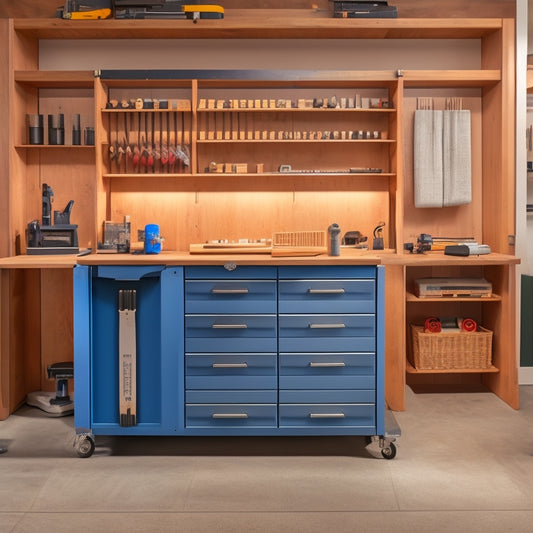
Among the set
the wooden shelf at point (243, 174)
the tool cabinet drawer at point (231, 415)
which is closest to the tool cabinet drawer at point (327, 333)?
the tool cabinet drawer at point (231, 415)

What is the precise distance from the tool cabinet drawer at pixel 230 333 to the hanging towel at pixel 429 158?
1875 millimetres

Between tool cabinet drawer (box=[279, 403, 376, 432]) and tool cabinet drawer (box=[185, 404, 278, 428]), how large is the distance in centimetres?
7

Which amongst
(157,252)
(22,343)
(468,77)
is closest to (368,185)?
(468,77)

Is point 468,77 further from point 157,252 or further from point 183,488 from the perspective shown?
point 183,488

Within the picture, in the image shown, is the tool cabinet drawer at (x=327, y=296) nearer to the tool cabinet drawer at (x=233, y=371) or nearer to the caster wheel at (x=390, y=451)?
the tool cabinet drawer at (x=233, y=371)

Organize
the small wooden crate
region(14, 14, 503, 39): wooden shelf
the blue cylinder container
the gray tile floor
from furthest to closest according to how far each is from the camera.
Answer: region(14, 14, 503, 39): wooden shelf
the blue cylinder container
the small wooden crate
the gray tile floor

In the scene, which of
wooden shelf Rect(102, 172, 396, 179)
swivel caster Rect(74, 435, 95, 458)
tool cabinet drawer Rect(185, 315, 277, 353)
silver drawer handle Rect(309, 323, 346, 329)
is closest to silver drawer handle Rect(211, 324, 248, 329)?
tool cabinet drawer Rect(185, 315, 277, 353)

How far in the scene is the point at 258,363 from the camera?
361 cm

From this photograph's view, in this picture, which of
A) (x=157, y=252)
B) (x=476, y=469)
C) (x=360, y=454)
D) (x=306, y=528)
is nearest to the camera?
(x=306, y=528)

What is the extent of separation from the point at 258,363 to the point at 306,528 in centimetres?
103

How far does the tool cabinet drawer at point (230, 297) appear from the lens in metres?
3.59

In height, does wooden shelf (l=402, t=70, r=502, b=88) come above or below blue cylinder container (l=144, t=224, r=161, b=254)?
above

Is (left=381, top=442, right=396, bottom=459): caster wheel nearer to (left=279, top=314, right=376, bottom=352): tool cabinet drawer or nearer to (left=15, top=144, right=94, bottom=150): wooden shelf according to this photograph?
(left=279, top=314, right=376, bottom=352): tool cabinet drawer

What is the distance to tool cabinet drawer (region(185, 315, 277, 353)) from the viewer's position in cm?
360
